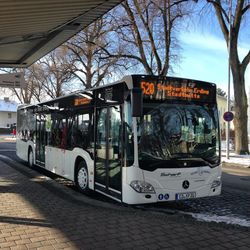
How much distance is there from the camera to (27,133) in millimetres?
16438

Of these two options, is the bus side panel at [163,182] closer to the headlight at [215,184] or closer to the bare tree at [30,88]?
the headlight at [215,184]

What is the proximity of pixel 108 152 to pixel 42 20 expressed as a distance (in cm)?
310

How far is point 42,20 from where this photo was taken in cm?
818

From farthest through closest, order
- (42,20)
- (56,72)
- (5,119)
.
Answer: (5,119), (56,72), (42,20)

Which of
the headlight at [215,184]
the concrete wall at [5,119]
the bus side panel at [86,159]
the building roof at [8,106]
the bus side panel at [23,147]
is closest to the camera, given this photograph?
the headlight at [215,184]

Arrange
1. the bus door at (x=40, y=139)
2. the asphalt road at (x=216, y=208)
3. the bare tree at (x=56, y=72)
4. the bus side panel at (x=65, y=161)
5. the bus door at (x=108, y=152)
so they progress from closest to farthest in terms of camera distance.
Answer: the asphalt road at (x=216, y=208), the bus door at (x=108, y=152), the bus side panel at (x=65, y=161), the bus door at (x=40, y=139), the bare tree at (x=56, y=72)

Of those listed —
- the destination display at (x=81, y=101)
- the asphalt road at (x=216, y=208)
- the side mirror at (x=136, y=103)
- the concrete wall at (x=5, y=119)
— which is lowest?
the asphalt road at (x=216, y=208)

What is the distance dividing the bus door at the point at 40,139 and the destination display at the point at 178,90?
22.3 ft

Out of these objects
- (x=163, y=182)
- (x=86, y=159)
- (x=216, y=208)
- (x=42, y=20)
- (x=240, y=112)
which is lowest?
(x=216, y=208)

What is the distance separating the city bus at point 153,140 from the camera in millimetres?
7469

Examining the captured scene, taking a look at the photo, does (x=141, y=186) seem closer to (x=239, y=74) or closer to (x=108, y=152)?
(x=108, y=152)

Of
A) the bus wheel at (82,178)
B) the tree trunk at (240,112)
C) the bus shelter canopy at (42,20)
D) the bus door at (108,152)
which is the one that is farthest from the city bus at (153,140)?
the tree trunk at (240,112)

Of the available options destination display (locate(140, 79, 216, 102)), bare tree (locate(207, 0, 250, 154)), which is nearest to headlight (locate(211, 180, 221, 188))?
destination display (locate(140, 79, 216, 102))

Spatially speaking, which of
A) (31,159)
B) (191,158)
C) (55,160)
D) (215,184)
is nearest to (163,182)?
(191,158)
